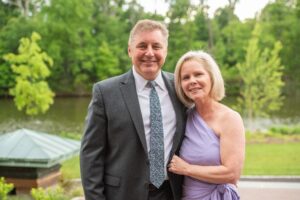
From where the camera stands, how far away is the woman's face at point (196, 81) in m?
2.76

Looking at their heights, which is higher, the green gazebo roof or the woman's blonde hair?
the woman's blonde hair

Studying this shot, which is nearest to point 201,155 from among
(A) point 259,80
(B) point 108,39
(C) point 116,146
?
(C) point 116,146

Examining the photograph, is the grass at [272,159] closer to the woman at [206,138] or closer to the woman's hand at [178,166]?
the woman at [206,138]

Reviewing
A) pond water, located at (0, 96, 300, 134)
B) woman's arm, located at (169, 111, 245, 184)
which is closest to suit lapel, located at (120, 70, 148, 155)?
woman's arm, located at (169, 111, 245, 184)

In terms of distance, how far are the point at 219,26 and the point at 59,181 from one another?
37506 mm

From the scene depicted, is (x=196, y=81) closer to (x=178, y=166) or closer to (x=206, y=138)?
(x=206, y=138)

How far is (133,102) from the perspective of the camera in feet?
8.93

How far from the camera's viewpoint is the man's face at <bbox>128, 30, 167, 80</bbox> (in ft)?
8.89

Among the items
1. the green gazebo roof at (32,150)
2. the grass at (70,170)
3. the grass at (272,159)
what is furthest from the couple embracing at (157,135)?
the grass at (272,159)

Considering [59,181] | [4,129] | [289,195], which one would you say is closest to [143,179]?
[289,195]

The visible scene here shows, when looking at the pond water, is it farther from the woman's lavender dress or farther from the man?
the man

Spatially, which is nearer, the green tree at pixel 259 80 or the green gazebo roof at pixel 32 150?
the green gazebo roof at pixel 32 150

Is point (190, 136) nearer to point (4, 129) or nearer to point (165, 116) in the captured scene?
point (165, 116)

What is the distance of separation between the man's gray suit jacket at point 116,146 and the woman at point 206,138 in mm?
115
